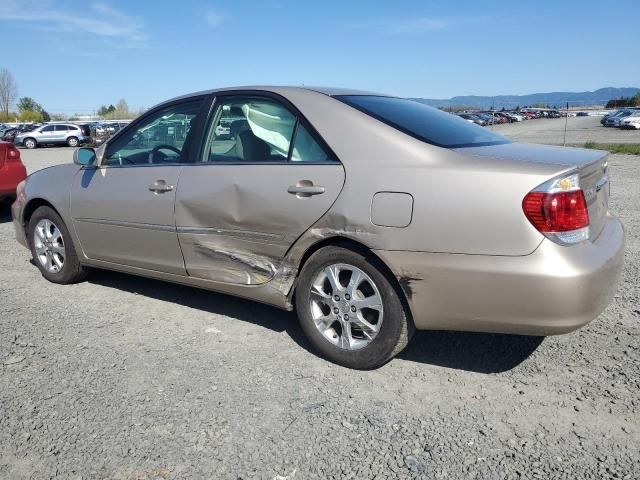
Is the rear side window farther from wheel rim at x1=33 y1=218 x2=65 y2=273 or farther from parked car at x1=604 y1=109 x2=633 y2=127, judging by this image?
parked car at x1=604 y1=109 x2=633 y2=127

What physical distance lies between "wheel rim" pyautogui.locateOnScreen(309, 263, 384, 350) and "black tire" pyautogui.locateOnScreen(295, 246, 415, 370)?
0.03m

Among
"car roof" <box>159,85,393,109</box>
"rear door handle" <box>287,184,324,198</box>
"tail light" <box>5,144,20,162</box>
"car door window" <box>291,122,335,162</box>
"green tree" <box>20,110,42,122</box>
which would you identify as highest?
"car roof" <box>159,85,393,109</box>

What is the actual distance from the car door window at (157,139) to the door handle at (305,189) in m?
1.04

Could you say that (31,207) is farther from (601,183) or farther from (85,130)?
(85,130)

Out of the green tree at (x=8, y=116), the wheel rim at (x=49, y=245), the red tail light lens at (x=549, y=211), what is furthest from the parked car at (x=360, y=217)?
the green tree at (x=8, y=116)

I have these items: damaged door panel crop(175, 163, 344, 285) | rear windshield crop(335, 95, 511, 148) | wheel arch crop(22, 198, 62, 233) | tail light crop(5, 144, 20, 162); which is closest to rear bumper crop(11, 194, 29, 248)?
wheel arch crop(22, 198, 62, 233)

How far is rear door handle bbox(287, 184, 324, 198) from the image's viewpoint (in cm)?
323

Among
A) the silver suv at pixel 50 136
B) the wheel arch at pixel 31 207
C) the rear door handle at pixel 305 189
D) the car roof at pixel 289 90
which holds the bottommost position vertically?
the silver suv at pixel 50 136

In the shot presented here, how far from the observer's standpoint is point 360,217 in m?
3.05

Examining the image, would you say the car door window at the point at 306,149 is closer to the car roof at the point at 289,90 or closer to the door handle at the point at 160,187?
the car roof at the point at 289,90

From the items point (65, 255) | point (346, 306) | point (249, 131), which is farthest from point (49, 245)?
point (346, 306)

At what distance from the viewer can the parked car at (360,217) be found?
273cm

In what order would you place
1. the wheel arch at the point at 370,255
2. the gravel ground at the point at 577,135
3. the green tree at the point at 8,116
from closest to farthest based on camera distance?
1. the wheel arch at the point at 370,255
2. the gravel ground at the point at 577,135
3. the green tree at the point at 8,116

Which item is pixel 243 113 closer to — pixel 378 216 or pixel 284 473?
pixel 378 216
